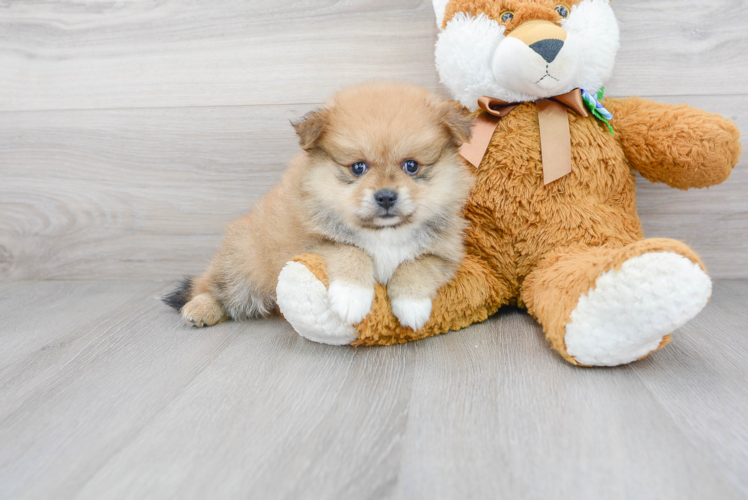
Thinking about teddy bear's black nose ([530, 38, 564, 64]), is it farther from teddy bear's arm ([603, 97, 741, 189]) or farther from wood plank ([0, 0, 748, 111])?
wood plank ([0, 0, 748, 111])

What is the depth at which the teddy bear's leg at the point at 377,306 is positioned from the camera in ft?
3.83

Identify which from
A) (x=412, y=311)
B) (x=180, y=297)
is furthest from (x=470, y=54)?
(x=180, y=297)

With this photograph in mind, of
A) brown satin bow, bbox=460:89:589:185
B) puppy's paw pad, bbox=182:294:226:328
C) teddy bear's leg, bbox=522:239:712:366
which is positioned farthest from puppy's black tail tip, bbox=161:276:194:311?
teddy bear's leg, bbox=522:239:712:366

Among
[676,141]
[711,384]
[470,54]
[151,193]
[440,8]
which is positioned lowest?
[711,384]

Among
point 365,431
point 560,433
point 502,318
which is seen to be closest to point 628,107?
point 502,318

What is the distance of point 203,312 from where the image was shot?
4.92 ft

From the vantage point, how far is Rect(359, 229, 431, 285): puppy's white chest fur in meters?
1.24

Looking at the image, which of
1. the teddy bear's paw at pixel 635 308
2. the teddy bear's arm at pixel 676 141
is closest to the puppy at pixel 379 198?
the teddy bear's paw at pixel 635 308

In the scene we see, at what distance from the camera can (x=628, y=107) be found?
143 centimetres

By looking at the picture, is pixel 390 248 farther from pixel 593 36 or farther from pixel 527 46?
pixel 593 36

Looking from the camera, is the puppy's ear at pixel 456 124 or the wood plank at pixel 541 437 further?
the puppy's ear at pixel 456 124

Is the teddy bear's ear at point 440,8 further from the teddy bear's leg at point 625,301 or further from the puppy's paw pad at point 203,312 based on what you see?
the puppy's paw pad at point 203,312

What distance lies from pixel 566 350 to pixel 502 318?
0.37 m

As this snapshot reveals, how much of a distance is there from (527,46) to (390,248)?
59 cm
